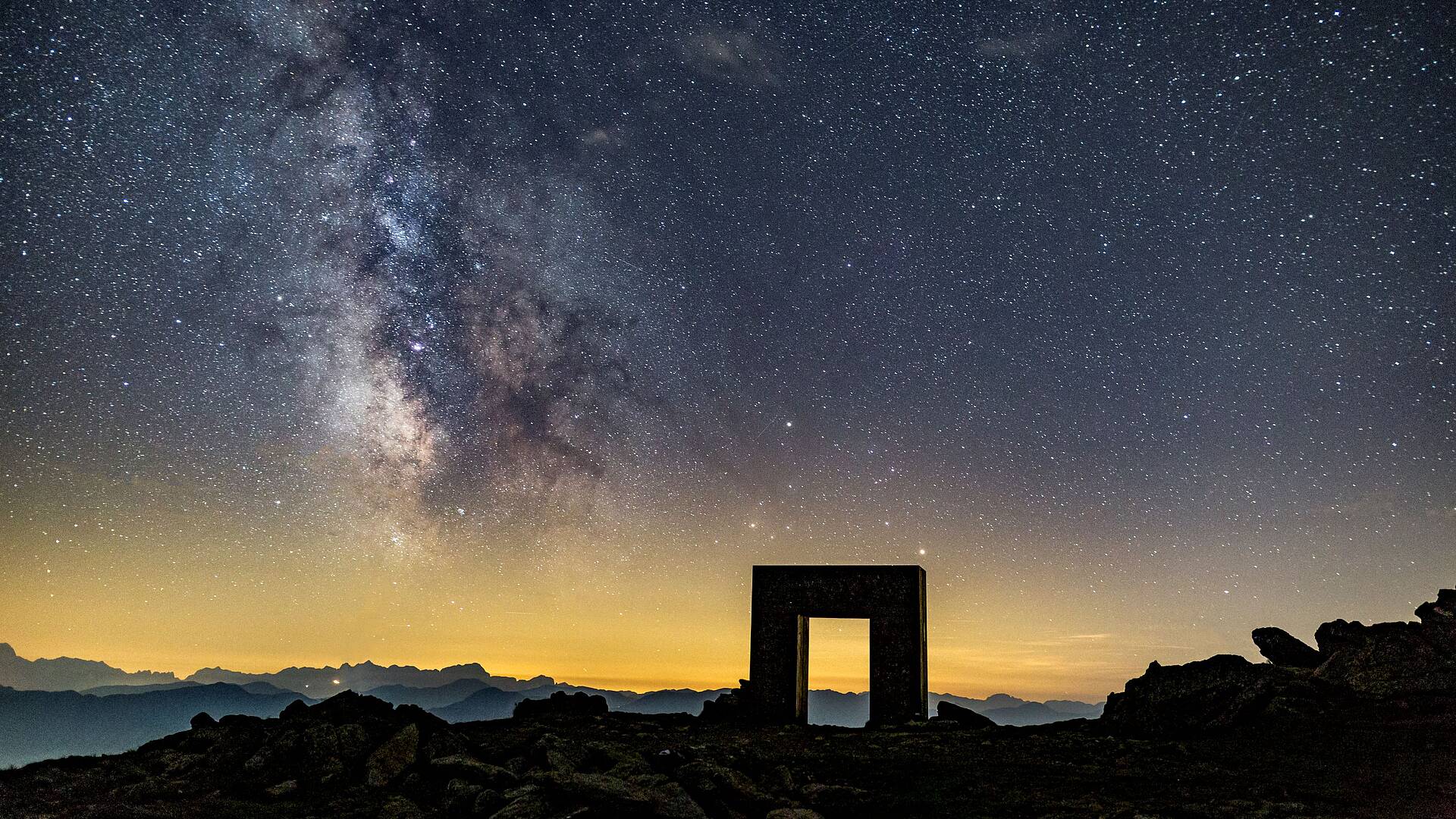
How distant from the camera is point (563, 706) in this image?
22.0 meters

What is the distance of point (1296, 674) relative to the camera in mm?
16688

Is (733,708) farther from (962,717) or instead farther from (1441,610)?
(1441,610)

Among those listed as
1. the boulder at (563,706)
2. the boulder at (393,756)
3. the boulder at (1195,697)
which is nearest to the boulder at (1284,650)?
the boulder at (1195,697)

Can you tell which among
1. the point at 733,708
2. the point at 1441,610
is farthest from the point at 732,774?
the point at 1441,610

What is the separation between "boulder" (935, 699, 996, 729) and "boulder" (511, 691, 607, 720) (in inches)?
334

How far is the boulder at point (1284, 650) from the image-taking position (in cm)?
1858

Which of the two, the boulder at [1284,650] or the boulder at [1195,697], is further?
the boulder at [1284,650]

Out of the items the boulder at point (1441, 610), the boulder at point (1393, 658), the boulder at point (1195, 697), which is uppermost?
the boulder at point (1441, 610)

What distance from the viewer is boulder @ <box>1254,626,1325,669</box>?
731 inches

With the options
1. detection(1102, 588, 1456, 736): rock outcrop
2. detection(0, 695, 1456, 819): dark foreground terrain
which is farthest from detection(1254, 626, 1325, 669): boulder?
detection(0, 695, 1456, 819): dark foreground terrain

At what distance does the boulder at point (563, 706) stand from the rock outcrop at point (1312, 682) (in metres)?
12.2

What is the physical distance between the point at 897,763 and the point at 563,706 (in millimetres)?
10709

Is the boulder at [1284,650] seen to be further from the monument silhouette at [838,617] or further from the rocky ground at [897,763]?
the monument silhouette at [838,617]

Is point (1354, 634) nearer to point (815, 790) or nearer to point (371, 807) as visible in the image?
point (815, 790)
